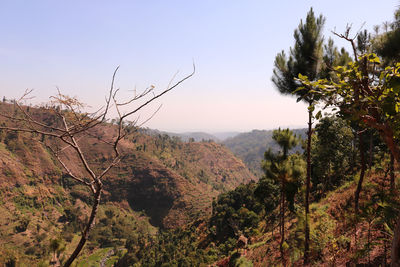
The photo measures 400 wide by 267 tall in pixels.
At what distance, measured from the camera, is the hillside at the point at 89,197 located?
257 feet

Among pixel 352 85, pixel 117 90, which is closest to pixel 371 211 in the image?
pixel 352 85

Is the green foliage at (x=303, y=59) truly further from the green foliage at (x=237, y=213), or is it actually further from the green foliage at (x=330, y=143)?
the green foliage at (x=237, y=213)

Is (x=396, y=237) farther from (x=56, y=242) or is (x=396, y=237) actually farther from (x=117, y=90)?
(x=56, y=242)

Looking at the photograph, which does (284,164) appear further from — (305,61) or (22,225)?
(22,225)

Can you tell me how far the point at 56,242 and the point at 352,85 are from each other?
10922 millimetres

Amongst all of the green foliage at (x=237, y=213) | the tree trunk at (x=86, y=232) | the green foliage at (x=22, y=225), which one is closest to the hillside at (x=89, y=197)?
the green foliage at (x=22, y=225)

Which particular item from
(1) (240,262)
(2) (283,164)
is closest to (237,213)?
(1) (240,262)

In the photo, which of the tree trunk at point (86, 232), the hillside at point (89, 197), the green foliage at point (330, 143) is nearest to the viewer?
the tree trunk at point (86, 232)

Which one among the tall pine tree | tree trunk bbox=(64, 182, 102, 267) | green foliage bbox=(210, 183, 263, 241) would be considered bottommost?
green foliage bbox=(210, 183, 263, 241)

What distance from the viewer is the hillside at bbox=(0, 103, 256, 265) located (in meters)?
78.2

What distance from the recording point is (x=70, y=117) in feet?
7.89

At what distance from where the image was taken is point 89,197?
335ft

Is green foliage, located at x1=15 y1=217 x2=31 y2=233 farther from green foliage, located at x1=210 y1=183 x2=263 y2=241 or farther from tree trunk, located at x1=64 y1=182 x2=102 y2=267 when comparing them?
tree trunk, located at x1=64 y1=182 x2=102 y2=267

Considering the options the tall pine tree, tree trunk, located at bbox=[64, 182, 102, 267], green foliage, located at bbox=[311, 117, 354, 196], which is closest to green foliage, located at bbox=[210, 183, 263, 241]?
green foliage, located at bbox=[311, 117, 354, 196]
